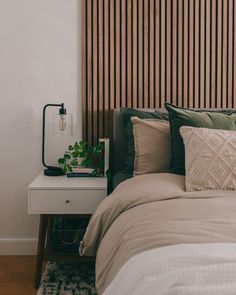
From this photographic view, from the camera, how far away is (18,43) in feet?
10.1

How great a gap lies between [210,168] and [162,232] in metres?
0.76

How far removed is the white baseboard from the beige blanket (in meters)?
1.05

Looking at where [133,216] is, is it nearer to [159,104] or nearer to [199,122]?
[199,122]

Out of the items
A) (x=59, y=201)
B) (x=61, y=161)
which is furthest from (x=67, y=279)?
(x=61, y=161)

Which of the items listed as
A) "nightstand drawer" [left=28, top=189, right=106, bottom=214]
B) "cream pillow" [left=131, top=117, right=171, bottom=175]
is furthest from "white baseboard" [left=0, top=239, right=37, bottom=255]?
"cream pillow" [left=131, top=117, right=171, bottom=175]

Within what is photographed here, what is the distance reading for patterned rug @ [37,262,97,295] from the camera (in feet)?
8.12

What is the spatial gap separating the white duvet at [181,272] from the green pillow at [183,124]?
1.19 m

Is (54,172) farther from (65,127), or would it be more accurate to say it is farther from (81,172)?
(65,127)

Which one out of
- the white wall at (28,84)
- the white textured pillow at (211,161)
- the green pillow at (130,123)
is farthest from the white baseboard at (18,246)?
the white textured pillow at (211,161)

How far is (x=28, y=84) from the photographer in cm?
312

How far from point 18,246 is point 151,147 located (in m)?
1.30

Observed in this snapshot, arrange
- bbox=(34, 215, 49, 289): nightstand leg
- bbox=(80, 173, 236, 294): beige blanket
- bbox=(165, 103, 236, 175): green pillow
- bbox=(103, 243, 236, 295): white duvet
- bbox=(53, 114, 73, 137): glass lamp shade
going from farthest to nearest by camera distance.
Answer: bbox=(53, 114, 73, 137): glass lamp shade < bbox=(34, 215, 49, 289): nightstand leg < bbox=(165, 103, 236, 175): green pillow < bbox=(80, 173, 236, 294): beige blanket < bbox=(103, 243, 236, 295): white duvet

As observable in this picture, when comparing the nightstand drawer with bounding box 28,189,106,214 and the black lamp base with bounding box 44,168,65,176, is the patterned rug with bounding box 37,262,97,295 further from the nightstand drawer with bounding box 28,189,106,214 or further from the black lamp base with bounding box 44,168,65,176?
the black lamp base with bounding box 44,168,65,176

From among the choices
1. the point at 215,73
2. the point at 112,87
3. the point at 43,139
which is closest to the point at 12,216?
the point at 43,139
